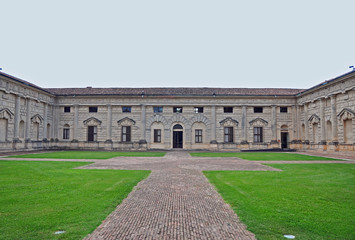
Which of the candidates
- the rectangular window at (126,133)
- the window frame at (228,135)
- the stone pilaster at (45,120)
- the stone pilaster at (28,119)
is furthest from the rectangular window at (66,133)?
the window frame at (228,135)

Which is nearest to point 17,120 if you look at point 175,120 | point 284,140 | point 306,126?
point 175,120

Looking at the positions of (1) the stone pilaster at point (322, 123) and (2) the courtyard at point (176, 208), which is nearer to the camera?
(2) the courtyard at point (176, 208)

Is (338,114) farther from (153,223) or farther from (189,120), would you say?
(153,223)

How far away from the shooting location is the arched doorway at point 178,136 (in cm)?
3192

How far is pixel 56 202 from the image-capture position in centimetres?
605

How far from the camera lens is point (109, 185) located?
837 cm

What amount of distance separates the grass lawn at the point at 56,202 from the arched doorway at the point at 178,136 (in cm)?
2204

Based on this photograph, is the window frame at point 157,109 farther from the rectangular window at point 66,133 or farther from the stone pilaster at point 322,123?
the stone pilaster at point 322,123

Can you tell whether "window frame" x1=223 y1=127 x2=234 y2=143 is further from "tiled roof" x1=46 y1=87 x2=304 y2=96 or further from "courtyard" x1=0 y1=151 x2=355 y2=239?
"courtyard" x1=0 y1=151 x2=355 y2=239

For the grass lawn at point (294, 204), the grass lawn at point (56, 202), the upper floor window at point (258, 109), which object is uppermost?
the upper floor window at point (258, 109)

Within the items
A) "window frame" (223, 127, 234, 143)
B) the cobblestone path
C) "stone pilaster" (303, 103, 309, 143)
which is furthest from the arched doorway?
the cobblestone path

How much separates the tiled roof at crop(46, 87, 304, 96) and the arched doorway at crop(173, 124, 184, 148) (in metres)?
4.56

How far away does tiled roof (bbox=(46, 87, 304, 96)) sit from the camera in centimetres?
3156

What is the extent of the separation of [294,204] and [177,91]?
28163 mm
